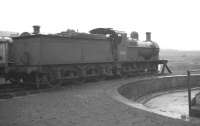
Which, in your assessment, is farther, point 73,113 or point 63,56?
point 63,56

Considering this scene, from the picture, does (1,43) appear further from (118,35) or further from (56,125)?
(56,125)

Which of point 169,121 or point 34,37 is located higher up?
point 34,37

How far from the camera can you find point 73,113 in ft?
21.9

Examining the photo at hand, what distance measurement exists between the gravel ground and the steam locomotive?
2.42 m

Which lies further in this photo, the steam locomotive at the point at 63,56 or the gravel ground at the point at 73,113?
the steam locomotive at the point at 63,56

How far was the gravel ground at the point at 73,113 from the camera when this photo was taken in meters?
5.77

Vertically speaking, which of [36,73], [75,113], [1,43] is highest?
[1,43]

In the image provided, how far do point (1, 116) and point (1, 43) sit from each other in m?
6.46

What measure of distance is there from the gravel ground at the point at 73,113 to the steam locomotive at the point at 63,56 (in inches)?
95.1

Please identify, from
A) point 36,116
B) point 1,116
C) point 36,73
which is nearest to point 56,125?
point 36,116

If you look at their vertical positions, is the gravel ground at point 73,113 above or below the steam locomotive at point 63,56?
below

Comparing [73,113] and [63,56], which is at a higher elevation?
[63,56]

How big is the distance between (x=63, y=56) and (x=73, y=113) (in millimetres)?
5527

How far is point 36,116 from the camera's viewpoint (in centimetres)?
638
